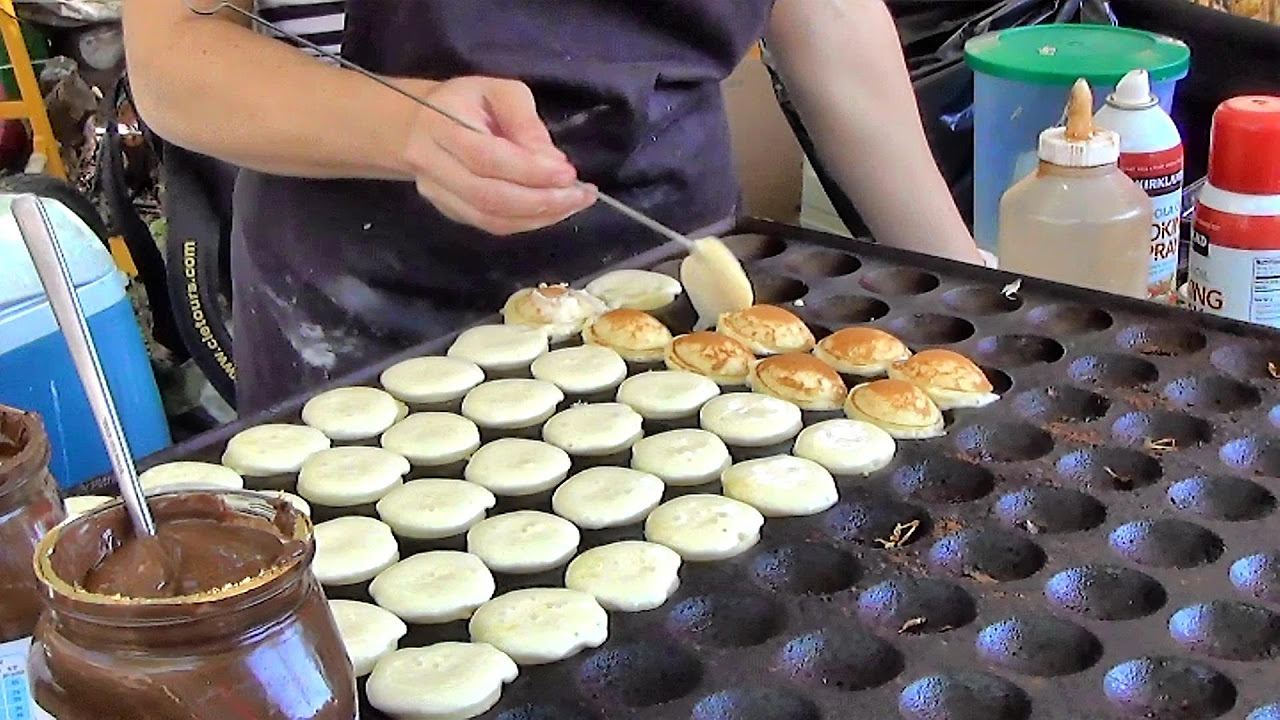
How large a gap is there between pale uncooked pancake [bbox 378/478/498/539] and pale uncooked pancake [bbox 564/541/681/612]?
11 centimetres

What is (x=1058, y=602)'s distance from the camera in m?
0.93

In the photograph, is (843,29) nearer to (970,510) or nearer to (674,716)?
(970,510)

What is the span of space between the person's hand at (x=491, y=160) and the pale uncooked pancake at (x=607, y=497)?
261mm

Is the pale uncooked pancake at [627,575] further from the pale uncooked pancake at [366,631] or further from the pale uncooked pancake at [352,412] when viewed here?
the pale uncooked pancake at [352,412]

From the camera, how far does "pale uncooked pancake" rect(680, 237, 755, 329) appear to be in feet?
4.45

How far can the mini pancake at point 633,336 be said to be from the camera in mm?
1341

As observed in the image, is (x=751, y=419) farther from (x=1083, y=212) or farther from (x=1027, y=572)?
(x=1083, y=212)

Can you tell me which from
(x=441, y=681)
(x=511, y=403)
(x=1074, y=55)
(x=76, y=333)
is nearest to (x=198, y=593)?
(x=76, y=333)

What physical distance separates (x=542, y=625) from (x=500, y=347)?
0.47 metres

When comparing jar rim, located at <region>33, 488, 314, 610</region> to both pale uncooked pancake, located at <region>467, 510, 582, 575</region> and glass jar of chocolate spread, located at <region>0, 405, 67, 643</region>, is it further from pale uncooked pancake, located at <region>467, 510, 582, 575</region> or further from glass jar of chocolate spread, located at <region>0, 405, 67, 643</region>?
pale uncooked pancake, located at <region>467, 510, 582, 575</region>

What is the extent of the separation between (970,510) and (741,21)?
2.51ft

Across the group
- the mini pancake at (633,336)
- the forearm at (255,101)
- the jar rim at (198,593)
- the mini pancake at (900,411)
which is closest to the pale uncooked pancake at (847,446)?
the mini pancake at (900,411)

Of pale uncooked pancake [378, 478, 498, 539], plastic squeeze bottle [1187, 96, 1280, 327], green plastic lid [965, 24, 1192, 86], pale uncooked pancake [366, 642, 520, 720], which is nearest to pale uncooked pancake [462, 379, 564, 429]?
pale uncooked pancake [378, 478, 498, 539]

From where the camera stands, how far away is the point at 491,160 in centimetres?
121
